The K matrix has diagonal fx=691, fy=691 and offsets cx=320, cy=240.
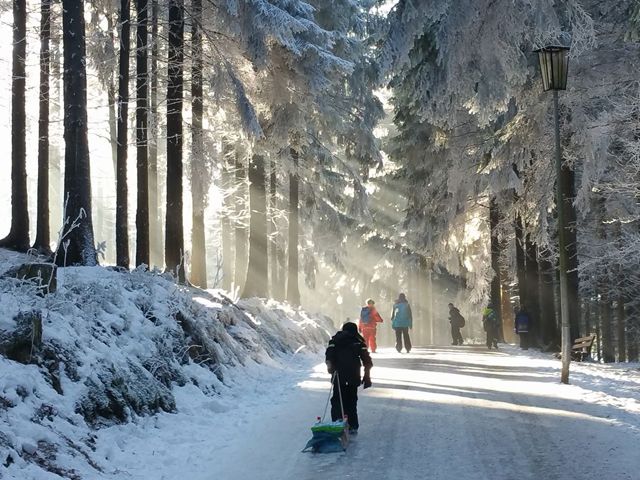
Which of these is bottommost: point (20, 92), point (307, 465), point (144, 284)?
point (307, 465)

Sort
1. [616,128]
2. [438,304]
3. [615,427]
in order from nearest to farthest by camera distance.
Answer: [615,427], [616,128], [438,304]

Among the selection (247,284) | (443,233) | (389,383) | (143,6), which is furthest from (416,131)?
(389,383)

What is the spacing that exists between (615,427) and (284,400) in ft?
16.7

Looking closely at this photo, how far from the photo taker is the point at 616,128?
53.8ft

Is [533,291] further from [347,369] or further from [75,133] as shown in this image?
[75,133]

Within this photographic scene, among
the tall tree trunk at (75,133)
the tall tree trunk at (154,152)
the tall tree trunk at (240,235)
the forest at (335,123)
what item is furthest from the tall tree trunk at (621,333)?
the tall tree trunk at (75,133)

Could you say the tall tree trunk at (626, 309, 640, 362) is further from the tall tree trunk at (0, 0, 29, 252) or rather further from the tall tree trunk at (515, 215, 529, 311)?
the tall tree trunk at (0, 0, 29, 252)

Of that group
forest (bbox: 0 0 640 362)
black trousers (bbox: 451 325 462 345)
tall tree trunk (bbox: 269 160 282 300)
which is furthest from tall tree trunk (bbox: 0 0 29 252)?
black trousers (bbox: 451 325 462 345)

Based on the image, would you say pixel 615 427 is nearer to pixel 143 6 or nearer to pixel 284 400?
pixel 284 400

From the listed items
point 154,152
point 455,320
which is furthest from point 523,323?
point 154,152

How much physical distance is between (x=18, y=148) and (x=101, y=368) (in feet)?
34.6

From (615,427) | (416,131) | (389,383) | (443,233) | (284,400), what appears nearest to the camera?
(615,427)

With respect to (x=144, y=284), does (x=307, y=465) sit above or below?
below

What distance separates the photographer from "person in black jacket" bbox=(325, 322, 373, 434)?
9.02 meters
